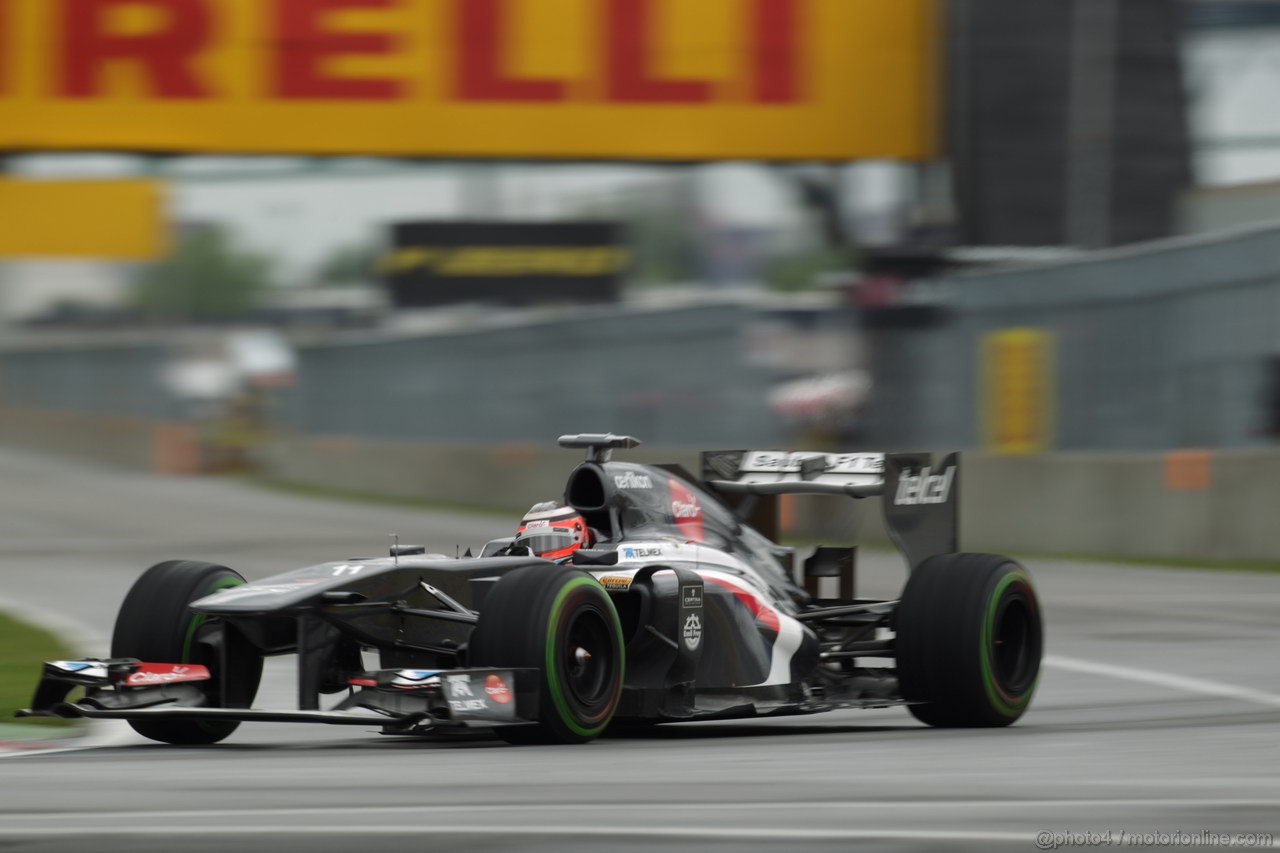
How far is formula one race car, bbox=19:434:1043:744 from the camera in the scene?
8273 mm

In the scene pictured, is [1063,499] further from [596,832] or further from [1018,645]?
[596,832]

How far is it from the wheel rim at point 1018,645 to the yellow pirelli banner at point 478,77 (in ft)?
62.7

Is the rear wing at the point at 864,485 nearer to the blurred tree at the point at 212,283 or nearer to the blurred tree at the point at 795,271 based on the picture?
the blurred tree at the point at 795,271

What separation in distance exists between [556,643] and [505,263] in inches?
1006

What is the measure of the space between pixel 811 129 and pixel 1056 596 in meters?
A: 12.4

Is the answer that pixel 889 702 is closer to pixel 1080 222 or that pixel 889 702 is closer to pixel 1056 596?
pixel 1056 596

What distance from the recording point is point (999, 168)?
27.4m

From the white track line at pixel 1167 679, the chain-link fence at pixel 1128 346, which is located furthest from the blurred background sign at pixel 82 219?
the white track line at pixel 1167 679

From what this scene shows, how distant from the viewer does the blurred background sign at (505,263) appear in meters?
33.1

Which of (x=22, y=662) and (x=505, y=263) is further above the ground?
(x=505, y=263)

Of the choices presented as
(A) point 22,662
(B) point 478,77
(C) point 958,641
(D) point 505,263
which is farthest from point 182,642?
(D) point 505,263

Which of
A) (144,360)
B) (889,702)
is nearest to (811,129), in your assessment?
(889,702)

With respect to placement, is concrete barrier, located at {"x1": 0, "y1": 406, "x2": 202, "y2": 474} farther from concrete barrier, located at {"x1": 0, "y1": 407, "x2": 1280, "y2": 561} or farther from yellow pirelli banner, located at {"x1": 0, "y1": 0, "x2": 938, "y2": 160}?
yellow pirelli banner, located at {"x1": 0, "y1": 0, "x2": 938, "y2": 160}

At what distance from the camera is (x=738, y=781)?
24.0 ft
